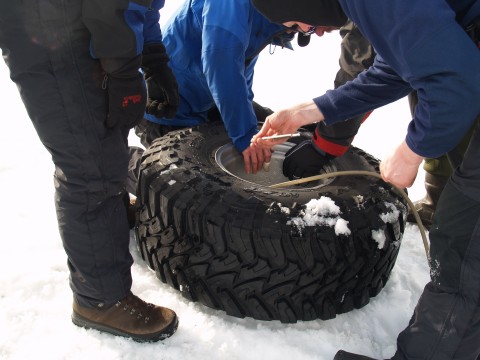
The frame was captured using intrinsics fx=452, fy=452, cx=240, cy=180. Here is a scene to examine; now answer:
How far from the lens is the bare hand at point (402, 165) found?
118cm

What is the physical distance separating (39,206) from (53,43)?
135 cm

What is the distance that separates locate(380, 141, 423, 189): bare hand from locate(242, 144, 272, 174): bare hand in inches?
32.5

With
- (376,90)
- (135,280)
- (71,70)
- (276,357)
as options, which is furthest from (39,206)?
(376,90)

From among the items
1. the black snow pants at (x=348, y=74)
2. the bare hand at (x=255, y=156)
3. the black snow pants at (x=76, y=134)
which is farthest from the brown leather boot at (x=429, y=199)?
the black snow pants at (x=76, y=134)

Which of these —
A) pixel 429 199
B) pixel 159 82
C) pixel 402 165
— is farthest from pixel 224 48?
pixel 429 199

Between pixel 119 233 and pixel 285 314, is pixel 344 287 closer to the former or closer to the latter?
pixel 285 314

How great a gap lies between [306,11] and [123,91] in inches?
21.9

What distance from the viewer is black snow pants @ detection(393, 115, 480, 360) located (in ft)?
3.79

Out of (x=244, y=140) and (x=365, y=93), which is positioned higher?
(x=365, y=93)

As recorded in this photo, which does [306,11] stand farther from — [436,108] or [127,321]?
[127,321]

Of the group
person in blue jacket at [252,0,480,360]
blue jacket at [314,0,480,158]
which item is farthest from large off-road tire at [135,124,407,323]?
blue jacket at [314,0,480,158]

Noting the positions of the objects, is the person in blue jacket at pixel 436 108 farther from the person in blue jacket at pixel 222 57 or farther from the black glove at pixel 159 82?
the black glove at pixel 159 82

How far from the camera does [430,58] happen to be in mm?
943

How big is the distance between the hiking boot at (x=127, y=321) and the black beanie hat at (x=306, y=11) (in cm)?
106
